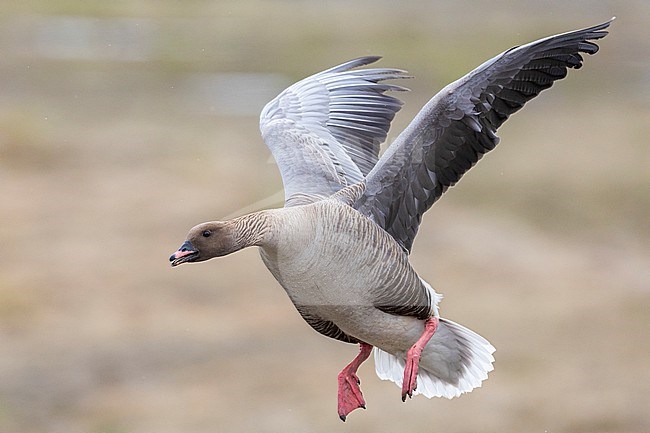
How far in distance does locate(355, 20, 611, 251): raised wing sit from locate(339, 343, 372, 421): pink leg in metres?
0.56

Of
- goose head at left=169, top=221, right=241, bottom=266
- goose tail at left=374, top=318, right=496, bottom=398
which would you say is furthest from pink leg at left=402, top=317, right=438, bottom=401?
goose head at left=169, top=221, right=241, bottom=266

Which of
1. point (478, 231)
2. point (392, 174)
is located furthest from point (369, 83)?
point (478, 231)

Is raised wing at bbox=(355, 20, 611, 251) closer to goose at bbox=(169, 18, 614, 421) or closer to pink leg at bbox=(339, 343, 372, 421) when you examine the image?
goose at bbox=(169, 18, 614, 421)

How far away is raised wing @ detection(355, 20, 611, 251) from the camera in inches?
184

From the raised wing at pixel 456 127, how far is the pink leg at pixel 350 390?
56 centimetres

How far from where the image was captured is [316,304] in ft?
14.9

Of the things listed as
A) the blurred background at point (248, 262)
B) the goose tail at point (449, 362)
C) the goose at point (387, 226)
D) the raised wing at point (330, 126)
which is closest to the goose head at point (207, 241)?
the goose at point (387, 226)

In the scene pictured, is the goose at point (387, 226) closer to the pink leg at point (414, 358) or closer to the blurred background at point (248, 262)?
the pink leg at point (414, 358)

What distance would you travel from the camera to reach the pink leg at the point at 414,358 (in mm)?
4734

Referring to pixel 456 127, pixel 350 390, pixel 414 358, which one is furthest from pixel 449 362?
Answer: pixel 456 127

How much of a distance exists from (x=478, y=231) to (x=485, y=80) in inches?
416

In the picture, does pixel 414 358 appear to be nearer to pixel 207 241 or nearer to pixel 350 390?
pixel 350 390

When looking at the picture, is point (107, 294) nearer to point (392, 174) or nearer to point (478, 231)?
point (478, 231)

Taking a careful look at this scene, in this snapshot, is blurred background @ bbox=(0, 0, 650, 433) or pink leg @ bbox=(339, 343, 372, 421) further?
blurred background @ bbox=(0, 0, 650, 433)
